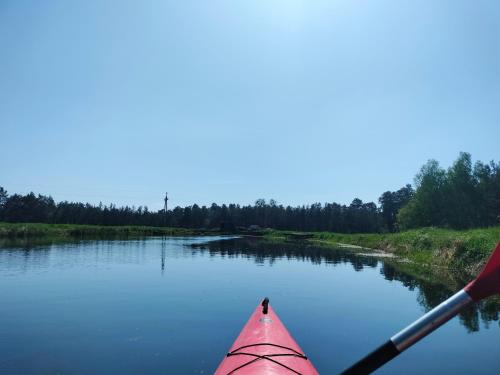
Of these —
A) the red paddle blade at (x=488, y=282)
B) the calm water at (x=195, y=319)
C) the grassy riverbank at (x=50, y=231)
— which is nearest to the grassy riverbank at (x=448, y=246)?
the calm water at (x=195, y=319)

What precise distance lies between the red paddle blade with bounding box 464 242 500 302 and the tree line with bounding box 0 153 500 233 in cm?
7301

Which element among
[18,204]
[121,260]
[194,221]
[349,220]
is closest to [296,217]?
[349,220]

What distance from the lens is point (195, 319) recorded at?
1172 centimetres

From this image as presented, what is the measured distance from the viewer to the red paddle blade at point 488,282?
2.15m

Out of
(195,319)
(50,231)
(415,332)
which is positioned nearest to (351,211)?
(50,231)

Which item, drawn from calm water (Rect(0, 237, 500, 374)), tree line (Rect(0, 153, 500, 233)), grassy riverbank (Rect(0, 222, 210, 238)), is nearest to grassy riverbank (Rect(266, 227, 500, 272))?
calm water (Rect(0, 237, 500, 374))

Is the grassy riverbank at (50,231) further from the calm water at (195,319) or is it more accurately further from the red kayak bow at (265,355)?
the red kayak bow at (265,355)

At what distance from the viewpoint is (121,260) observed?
90.9ft

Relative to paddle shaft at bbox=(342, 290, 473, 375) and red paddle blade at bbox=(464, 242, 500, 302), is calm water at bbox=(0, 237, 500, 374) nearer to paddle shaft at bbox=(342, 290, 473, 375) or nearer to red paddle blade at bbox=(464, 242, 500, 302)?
paddle shaft at bbox=(342, 290, 473, 375)

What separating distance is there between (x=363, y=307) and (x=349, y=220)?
10889cm

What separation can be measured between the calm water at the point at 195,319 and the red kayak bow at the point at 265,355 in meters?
1.29

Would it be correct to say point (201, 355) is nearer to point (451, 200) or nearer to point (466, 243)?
point (466, 243)

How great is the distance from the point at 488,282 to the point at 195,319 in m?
10.8

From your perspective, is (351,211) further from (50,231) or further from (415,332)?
(415,332)
